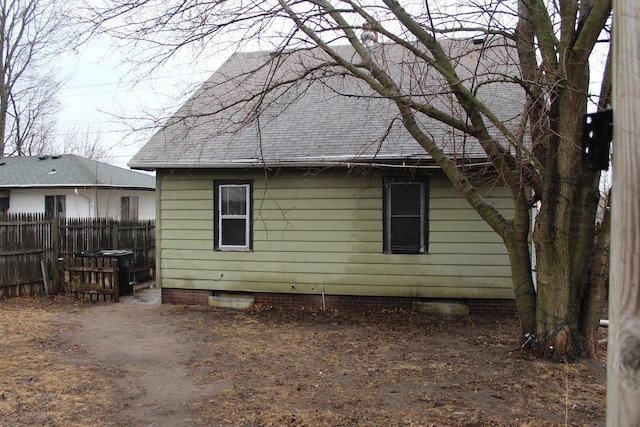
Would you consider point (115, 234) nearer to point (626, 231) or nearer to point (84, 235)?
point (84, 235)

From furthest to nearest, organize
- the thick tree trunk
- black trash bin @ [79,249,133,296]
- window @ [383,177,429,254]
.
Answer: black trash bin @ [79,249,133,296]
window @ [383,177,429,254]
the thick tree trunk

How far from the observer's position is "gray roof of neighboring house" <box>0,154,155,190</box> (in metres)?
20.9

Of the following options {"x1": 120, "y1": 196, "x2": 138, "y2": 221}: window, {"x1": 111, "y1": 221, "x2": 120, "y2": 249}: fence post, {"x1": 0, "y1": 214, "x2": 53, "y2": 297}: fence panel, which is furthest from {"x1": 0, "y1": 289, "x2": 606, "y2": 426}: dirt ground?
{"x1": 120, "y1": 196, "x2": 138, "y2": 221}: window

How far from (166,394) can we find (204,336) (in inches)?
109

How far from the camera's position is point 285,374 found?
618 centimetres

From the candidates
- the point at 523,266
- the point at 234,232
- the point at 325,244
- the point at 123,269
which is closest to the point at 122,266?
the point at 123,269

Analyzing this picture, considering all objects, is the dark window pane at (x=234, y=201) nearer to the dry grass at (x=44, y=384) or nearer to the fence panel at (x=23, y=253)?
the dry grass at (x=44, y=384)

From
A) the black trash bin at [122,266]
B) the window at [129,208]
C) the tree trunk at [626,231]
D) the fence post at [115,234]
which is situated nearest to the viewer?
the tree trunk at [626,231]

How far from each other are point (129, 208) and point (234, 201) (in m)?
14.4

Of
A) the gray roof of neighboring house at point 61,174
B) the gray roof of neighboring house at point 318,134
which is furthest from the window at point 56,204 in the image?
the gray roof of neighboring house at point 318,134

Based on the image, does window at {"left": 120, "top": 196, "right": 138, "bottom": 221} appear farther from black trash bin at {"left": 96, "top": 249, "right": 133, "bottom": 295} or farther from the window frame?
black trash bin at {"left": 96, "top": 249, "right": 133, "bottom": 295}

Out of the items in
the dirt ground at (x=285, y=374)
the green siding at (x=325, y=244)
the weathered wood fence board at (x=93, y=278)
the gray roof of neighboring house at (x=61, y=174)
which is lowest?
the dirt ground at (x=285, y=374)

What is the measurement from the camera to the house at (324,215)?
962 centimetres

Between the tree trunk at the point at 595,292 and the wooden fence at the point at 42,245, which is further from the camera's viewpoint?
the wooden fence at the point at 42,245
